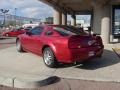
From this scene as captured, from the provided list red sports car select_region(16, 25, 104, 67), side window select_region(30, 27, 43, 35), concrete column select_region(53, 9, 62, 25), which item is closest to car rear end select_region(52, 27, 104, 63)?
red sports car select_region(16, 25, 104, 67)

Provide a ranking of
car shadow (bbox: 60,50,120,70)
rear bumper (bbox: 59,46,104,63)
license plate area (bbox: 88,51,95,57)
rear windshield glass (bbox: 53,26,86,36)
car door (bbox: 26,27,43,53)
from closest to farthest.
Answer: rear bumper (bbox: 59,46,104,63) → license plate area (bbox: 88,51,95,57) → car shadow (bbox: 60,50,120,70) → rear windshield glass (bbox: 53,26,86,36) → car door (bbox: 26,27,43,53)

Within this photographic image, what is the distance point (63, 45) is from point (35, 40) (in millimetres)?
2087

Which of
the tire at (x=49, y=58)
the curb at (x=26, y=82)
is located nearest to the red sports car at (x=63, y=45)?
the tire at (x=49, y=58)

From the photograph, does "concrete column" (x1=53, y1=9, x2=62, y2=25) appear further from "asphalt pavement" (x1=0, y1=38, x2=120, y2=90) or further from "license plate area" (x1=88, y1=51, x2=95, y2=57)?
"license plate area" (x1=88, y1=51, x2=95, y2=57)

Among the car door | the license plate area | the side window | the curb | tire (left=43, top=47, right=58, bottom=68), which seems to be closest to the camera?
the curb

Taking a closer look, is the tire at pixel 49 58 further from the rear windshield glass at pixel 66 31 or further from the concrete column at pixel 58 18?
the concrete column at pixel 58 18

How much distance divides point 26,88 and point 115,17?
53.6 ft

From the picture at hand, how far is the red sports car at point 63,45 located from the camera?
9.50 m

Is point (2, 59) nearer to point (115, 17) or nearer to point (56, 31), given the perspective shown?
point (56, 31)

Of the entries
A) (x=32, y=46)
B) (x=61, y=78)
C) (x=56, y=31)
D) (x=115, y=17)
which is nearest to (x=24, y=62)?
(x=32, y=46)

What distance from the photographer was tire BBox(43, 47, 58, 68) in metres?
10.0

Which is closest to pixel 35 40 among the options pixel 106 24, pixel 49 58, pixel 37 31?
pixel 37 31

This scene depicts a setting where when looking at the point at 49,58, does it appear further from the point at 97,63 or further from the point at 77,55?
the point at 97,63

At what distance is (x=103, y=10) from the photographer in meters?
20.1
